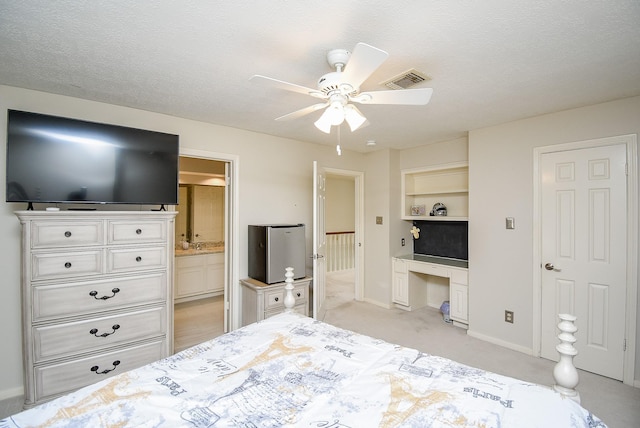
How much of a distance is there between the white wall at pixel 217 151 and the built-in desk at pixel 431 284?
4.67ft

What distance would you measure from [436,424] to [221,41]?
2.13 metres

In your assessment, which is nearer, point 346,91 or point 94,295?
point 346,91

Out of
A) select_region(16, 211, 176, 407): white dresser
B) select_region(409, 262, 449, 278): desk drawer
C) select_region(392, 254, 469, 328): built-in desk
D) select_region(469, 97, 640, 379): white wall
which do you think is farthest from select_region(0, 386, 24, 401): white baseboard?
select_region(469, 97, 640, 379): white wall

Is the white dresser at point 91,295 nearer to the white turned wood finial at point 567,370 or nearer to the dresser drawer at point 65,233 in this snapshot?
the dresser drawer at point 65,233

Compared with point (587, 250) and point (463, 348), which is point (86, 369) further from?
point (587, 250)

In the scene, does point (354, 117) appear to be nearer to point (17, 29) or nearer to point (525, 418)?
point (525, 418)

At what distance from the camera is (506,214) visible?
130 inches

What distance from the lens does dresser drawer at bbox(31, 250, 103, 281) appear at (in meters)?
2.14

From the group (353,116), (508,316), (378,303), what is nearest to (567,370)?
(353,116)

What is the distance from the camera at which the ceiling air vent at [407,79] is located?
81.5 inches

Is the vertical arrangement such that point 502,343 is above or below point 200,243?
below

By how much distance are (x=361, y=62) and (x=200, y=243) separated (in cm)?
466

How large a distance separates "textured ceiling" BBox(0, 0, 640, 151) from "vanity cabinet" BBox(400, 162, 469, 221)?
1528 mm

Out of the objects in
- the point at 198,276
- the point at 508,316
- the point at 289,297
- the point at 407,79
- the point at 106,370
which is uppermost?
the point at 407,79
